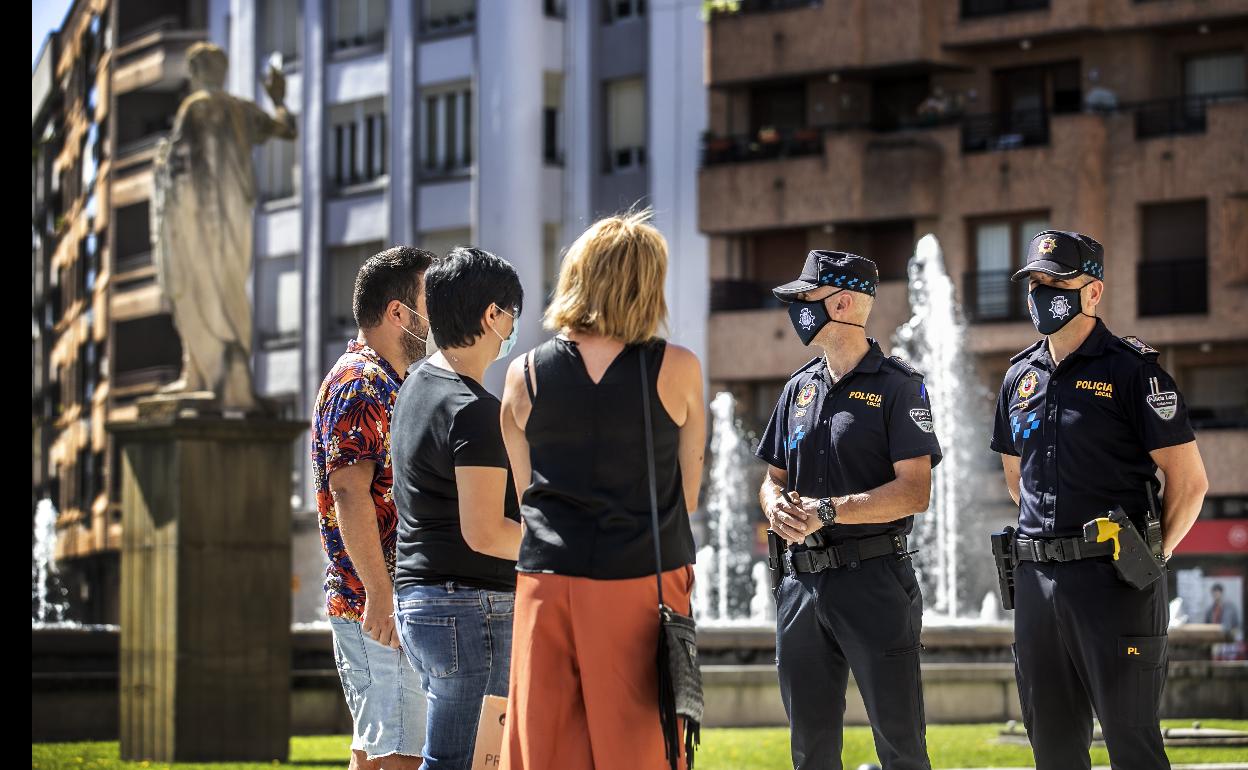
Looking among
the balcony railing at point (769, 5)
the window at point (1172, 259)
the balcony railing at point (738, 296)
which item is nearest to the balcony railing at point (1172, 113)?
the window at point (1172, 259)

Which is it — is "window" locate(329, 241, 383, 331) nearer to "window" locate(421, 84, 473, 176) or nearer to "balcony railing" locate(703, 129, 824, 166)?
"window" locate(421, 84, 473, 176)

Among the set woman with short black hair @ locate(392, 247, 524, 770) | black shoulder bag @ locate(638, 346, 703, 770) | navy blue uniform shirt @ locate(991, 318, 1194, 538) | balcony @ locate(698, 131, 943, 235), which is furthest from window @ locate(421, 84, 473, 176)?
black shoulder bag @ locate(638, 346, 703, 770)

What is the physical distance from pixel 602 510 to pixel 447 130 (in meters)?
44.7

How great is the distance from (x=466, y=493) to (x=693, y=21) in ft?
139

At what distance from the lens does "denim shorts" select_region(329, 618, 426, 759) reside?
7.84m

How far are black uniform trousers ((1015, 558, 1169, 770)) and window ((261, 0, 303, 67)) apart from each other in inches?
1882

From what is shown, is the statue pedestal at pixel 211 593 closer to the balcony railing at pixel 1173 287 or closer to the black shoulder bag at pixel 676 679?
the black shoulder bag at pixel 676 679

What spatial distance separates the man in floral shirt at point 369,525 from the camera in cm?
779

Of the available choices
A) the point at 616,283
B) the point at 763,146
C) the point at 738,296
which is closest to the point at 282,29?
the point at 763,146

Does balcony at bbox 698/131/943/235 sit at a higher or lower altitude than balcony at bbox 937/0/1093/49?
lower

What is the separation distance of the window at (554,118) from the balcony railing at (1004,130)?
31.5 ft

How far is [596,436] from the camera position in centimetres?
646
